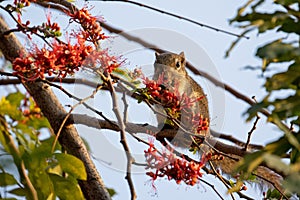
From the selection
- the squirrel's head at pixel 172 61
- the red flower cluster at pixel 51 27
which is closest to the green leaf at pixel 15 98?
the red flower cluster at pixel 51 27

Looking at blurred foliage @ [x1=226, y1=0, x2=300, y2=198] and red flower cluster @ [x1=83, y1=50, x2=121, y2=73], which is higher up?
red flower cluster @ [x1=83, y1=50, x2=121, y2=73]

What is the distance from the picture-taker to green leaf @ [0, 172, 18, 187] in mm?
1994

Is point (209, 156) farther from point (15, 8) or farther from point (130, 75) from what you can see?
point (15, 8)

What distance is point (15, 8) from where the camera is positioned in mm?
2344

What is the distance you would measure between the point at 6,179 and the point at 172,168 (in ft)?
1.73

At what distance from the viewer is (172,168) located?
207cm

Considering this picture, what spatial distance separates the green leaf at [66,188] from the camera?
195 cm

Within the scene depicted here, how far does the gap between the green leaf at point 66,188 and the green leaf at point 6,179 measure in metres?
0.12

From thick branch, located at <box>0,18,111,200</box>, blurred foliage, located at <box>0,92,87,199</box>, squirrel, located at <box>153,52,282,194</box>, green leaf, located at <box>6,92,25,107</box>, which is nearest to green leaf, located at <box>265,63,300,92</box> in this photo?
blurred foliage, located at <box>0,92,87,199</box>

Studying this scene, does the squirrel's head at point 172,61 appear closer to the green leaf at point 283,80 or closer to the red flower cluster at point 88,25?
the red flower cluster at point 88,25

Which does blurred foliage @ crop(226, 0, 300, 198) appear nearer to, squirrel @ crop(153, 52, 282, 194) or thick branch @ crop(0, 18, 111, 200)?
thick branch @ crop(0, 18, 111, 200)

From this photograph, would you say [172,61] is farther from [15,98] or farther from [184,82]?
[15,98]

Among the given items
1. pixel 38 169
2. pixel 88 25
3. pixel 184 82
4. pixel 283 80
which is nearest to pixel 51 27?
pixel 88 25

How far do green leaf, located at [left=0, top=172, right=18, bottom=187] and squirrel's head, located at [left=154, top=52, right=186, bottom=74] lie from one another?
7.11ft
